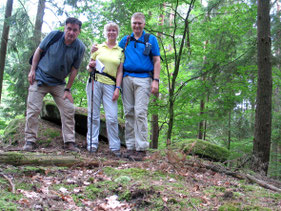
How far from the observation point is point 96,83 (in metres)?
4.57

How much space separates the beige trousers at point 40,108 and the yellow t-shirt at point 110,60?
0.82 meters

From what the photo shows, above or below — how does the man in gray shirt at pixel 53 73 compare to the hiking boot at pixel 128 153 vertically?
above

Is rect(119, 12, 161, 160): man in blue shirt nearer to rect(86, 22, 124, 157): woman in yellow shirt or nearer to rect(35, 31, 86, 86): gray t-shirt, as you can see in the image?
rect(86, 22, 124, 157): woman in yellow shirt

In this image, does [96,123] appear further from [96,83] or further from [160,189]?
[160,189]

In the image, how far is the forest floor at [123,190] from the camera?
2.06 meters

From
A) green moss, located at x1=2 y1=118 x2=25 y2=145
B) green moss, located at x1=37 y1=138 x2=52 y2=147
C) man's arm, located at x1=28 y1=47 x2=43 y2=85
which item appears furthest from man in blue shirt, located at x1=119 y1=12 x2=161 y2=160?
green moss, located at x1=2 y1=118 x2=25 y2=145

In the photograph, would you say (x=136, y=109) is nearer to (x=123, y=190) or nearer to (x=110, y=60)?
(x=110, y=60)

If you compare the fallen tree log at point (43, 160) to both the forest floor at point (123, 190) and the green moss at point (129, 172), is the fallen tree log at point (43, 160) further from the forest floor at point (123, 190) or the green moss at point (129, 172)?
the green moss at point (129, 172)

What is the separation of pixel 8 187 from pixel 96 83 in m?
2.72

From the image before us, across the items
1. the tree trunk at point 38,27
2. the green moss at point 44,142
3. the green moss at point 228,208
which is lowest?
the green moss at point 44,142

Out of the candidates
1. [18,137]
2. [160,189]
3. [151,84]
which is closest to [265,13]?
[151,84]

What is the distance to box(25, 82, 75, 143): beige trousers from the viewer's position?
4352mm

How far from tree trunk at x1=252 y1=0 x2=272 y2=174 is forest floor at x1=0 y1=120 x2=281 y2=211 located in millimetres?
2275

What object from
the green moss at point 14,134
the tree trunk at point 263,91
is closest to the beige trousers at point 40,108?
the green moss at point 14,134
